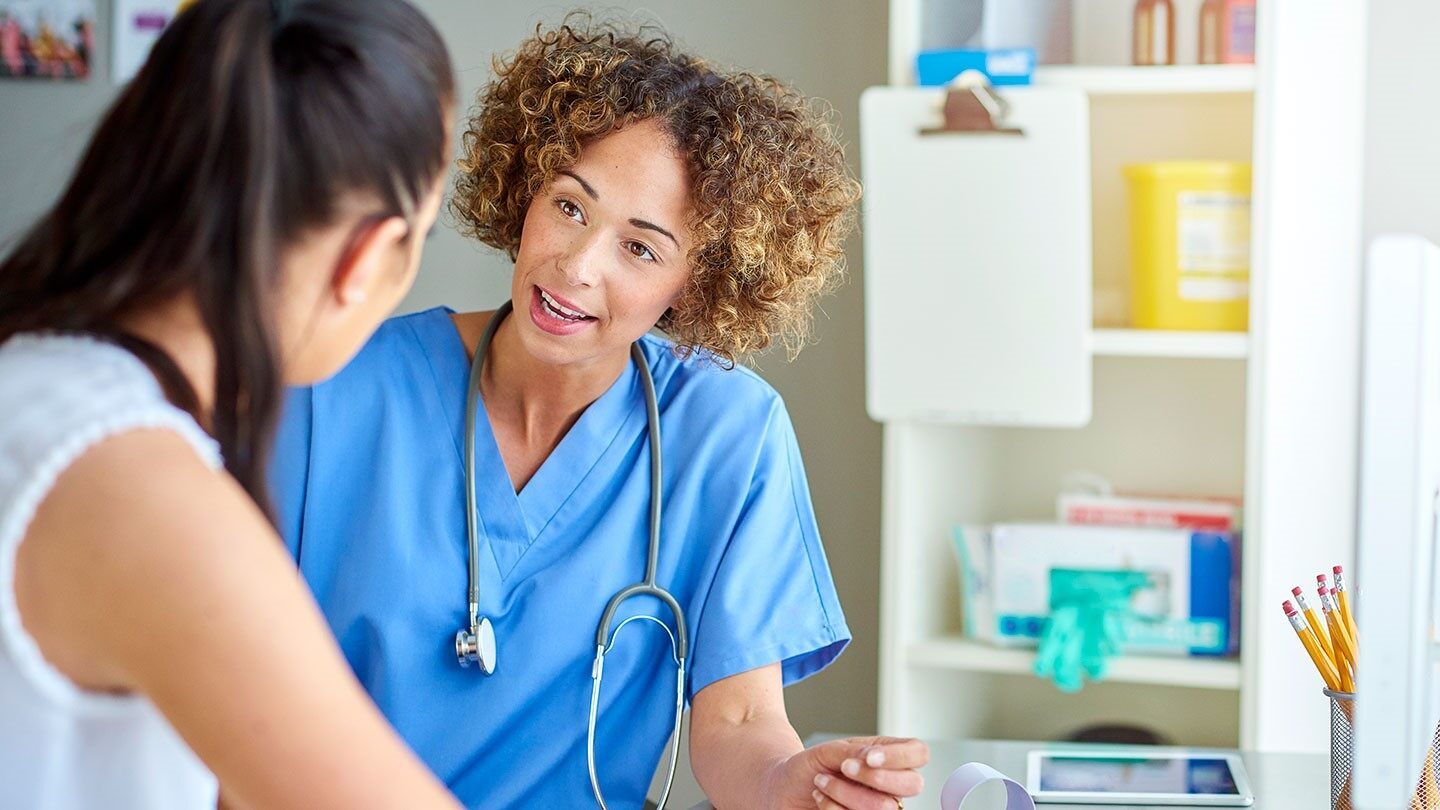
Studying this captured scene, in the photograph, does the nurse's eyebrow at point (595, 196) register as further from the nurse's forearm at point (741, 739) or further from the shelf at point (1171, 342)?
the shelf at point (1171, 342)

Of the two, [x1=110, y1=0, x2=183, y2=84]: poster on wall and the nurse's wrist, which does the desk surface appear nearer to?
the nurse's wrist

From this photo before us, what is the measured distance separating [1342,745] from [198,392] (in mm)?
855

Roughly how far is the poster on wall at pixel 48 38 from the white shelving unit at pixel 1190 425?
5.15 feet

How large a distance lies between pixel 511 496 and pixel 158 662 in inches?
30.4

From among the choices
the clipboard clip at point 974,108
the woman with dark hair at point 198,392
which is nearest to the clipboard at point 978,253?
the clipboard clip at point 974,108

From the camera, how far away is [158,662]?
66cm

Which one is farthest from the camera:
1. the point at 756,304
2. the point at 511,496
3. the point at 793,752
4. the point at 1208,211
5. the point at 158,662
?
the point at 1208,211

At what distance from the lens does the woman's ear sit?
77cm

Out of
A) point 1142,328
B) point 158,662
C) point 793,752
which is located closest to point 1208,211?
point 1142,328

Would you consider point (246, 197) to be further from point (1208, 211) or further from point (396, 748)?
point (1208, 211)

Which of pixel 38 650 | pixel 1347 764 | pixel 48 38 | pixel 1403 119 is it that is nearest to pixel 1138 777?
pixel 1347 764

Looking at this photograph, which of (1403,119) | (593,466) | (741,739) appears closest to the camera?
(741,739)

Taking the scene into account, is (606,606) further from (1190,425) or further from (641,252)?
(1190,425)

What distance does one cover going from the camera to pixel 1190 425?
7.22 ft
